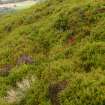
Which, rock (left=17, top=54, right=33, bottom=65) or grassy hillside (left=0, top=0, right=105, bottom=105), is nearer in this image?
grassy hillside (left=0, top=0, right=105, bottom=105)

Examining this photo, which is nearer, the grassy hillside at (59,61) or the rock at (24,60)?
the grassy hillside at (59,61)

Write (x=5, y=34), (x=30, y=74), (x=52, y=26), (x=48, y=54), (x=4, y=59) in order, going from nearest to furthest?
(x=30, y=74)
(x=48, y=54)
(x=4, y=59)
(x=52, y=26)
(x=5, y=34)

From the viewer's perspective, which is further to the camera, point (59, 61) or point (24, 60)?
point (24, 60)

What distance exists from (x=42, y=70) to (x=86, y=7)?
621 centimetres

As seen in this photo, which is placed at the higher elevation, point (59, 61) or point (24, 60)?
point (59, 61)

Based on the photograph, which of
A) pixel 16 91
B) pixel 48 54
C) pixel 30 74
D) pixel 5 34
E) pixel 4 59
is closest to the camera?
pixel 16 91

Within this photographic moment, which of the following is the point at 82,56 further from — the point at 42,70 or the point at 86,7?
the point at 86,7

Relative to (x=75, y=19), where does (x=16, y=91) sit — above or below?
below

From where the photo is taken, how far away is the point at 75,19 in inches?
712

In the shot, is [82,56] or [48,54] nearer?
[82,56]

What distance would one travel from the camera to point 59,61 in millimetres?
13953

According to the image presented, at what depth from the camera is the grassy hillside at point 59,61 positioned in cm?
1115

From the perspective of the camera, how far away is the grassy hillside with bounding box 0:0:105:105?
11.1m

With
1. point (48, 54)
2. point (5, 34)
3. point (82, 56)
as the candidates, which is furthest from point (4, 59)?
point (5, 34)
